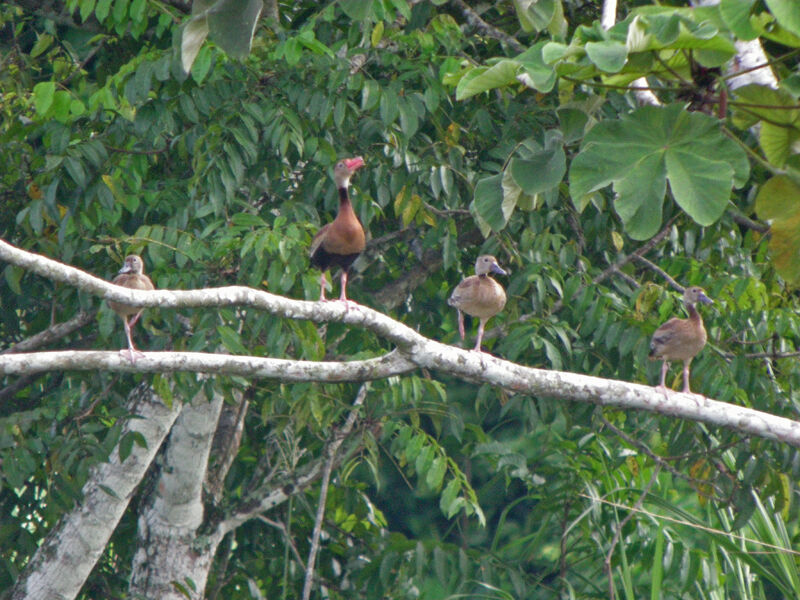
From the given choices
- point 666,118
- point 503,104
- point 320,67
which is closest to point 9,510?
point 320,67

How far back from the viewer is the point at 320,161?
5.62 m

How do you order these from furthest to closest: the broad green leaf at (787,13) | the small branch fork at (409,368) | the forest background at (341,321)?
the forest background at (341,321) < the small branch fork at (409,368) < the broad green leaf at (787,13)

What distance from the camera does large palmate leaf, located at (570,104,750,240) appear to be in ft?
9.53

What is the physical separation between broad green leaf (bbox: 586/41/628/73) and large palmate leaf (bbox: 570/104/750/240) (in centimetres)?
27

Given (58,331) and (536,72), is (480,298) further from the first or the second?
(536,72)

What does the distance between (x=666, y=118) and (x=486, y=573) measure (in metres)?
3.68

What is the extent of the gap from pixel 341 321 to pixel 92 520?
2614mm

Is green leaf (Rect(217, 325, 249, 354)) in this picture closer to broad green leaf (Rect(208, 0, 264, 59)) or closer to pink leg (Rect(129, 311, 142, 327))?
pink leg (Rect(129, 311, 142, 327))

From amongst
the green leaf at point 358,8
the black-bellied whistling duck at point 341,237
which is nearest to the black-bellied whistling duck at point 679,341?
the black-bellied whistling duck at point 341,237

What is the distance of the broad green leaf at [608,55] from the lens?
278 centimetres

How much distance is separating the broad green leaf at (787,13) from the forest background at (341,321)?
1.60 metres

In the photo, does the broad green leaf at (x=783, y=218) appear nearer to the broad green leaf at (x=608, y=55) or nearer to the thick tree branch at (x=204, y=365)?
the broad green leaf at (x=608, y=55)

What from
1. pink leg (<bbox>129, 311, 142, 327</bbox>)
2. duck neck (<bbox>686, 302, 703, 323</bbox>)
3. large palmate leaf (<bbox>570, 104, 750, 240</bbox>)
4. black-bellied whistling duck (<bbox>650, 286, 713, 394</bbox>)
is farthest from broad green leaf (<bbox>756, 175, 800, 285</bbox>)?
pink leg (<bbox>129, 311, 142, 327</bbox>)

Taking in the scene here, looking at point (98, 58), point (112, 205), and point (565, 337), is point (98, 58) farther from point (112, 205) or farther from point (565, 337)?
point (565, 337)
